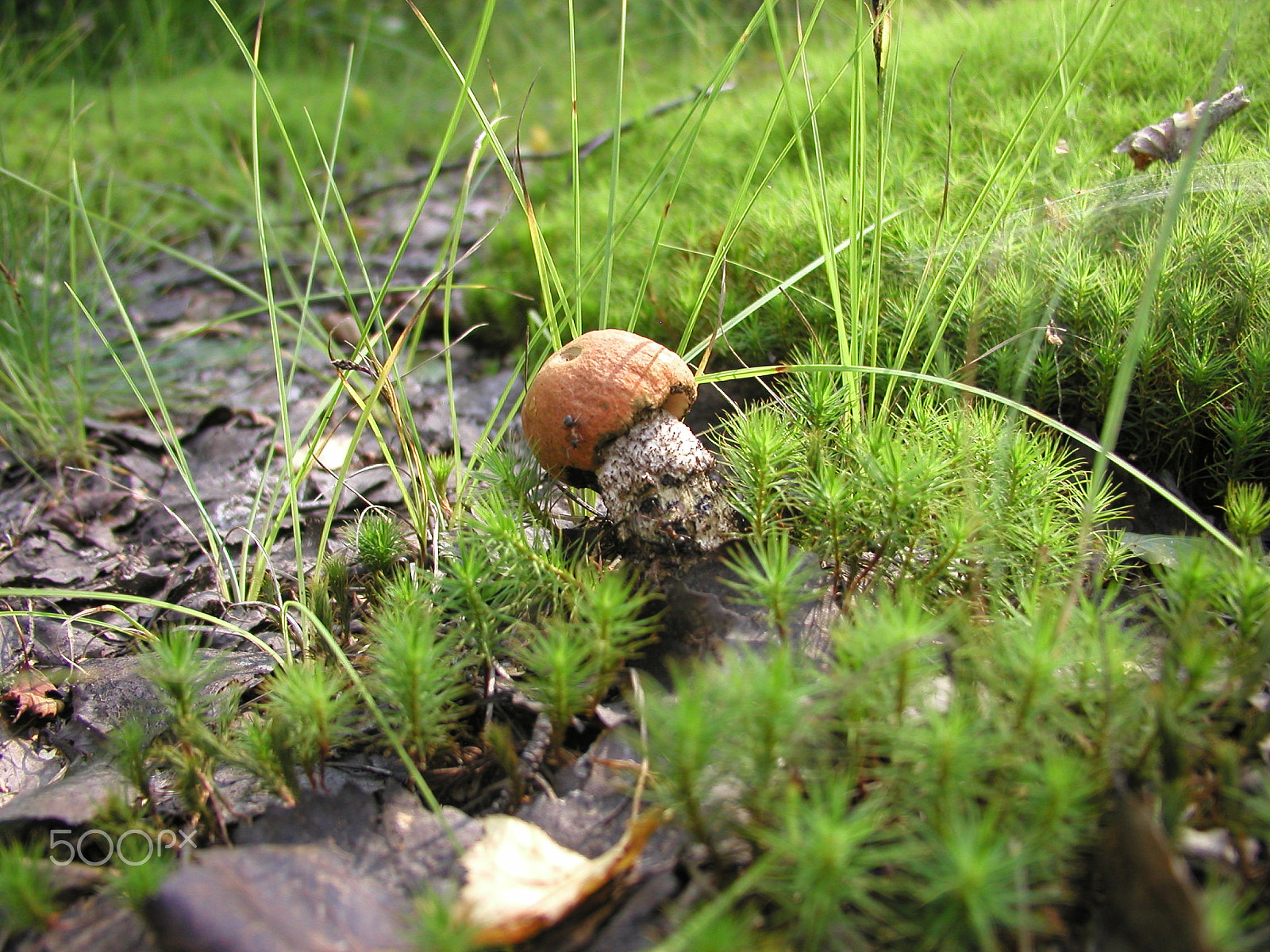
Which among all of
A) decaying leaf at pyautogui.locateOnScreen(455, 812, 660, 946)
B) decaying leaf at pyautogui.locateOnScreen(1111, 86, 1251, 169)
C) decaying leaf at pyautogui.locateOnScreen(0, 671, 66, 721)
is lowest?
decaying leaf at pyautogui.locateOnScreen(0, 671, 66, 721)

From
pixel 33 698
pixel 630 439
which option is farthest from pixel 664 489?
pixel 33 698

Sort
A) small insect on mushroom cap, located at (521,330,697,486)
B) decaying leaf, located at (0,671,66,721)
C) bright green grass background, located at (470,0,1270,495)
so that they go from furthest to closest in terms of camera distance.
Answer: bright green grass background, located at (470,0,1270,495) < decaying leaf, located at (0,671,66,721) < small insect on mushroom cap, located at (521,330,697,486)

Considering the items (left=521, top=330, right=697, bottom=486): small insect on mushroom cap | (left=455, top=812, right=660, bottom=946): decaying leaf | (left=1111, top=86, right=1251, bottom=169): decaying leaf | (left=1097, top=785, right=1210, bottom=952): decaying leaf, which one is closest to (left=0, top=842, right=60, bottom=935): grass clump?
(left=455, top=812, right=660, bottom=946): decaying leaf

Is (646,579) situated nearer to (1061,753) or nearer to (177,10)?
(1061,753)

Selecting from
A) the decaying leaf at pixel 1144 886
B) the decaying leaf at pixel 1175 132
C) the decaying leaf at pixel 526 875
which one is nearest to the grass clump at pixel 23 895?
the decaying leaf at pixel 526 875

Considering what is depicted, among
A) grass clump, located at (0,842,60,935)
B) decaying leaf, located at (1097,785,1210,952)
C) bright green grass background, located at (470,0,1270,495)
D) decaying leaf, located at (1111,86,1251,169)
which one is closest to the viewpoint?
decaying leaf, located at (1097,785,1210,952)

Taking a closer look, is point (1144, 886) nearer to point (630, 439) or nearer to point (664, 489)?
point (664, 489)

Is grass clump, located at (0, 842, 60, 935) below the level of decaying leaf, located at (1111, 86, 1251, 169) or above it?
below

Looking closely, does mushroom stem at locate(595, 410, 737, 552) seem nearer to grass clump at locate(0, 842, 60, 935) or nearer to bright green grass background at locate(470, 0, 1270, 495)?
bright green grass background at locate(470, 0, 1270, 495)
